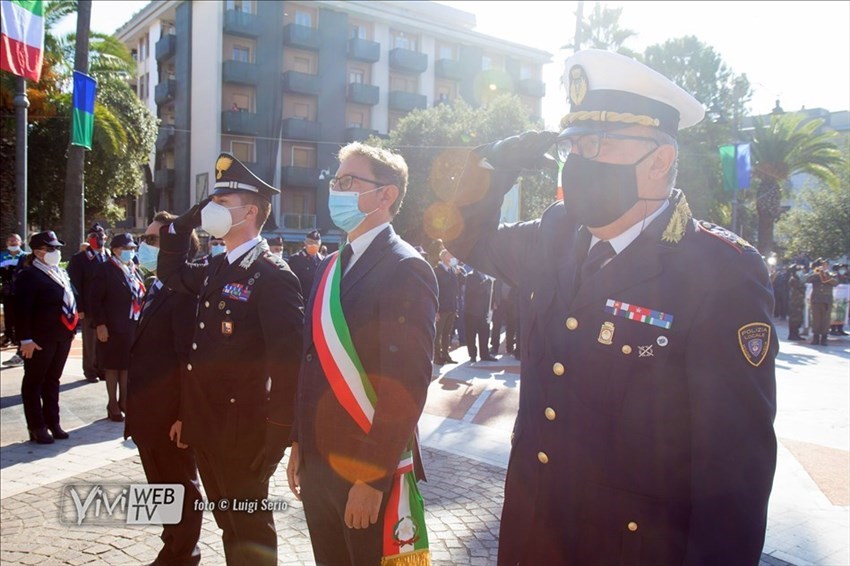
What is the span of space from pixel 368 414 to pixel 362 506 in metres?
0.37

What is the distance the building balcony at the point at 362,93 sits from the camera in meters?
41.2

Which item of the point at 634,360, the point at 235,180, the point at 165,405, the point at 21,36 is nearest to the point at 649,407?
the point at 634,360

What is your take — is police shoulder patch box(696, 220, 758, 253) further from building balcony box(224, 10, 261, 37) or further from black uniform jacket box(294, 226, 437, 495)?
building balcony box(224, 10, 261, 37)

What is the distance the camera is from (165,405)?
3924mm

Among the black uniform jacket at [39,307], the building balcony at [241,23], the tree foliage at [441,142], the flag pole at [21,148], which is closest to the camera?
the black uniform jacket at [39,307]

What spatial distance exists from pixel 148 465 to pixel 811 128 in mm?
34957

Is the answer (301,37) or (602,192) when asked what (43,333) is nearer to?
(602,192)

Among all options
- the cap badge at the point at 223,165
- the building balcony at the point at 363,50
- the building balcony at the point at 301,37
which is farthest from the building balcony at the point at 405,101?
the cap badge at the point at 223,165

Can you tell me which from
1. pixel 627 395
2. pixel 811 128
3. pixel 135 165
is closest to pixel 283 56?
pixel 135 165

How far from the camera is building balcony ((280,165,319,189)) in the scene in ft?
129

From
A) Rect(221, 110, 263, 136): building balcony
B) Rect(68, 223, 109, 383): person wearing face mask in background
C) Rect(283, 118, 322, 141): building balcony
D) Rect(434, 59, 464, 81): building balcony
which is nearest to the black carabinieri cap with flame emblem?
Rect(68, 223, 109, 383): person wearing face mask in background

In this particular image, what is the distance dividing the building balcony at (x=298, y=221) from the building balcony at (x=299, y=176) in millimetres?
1803

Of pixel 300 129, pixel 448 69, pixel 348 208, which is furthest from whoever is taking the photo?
pixel 448 69

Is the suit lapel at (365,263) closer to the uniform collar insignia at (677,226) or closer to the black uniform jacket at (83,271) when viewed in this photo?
the uniform collar insignia at (677,226)
